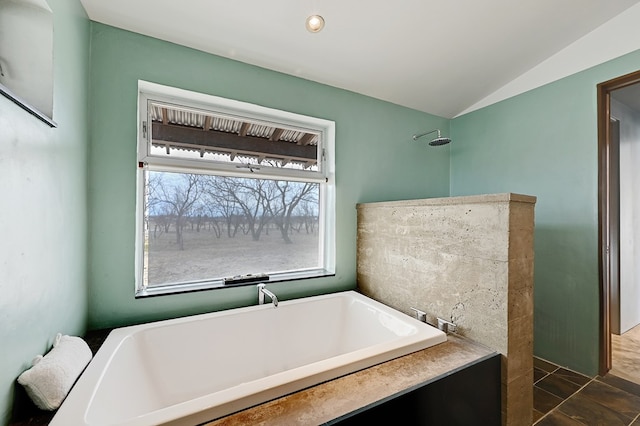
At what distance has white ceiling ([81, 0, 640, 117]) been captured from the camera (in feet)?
5.07

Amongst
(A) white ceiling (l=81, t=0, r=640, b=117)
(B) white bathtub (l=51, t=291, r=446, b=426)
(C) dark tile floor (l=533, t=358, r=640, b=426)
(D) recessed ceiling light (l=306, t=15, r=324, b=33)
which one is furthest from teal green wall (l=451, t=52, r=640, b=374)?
(D) recessed ceiling light (l=306, t=15, r=324, b=33)

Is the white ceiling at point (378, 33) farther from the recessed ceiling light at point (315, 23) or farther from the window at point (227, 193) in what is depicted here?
the window at point (227, 193)

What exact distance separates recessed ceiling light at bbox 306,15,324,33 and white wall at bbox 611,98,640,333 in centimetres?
303

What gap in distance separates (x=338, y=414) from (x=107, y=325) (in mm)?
1474

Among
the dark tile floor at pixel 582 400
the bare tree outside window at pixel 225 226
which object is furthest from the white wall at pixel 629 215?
the bare tree outside window at pixel 225 226

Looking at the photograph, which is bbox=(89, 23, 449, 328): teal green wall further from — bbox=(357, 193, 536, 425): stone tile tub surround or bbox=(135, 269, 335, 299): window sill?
bbox=(357, 193, 536, 425): stone tile tub surround

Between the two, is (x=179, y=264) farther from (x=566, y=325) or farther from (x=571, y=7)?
(x=571, y=7)

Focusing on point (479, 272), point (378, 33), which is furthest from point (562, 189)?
point (378, 33)

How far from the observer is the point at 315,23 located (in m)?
1.61

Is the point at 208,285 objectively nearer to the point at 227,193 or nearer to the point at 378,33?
the point at 227,193

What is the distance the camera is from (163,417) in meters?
0.84

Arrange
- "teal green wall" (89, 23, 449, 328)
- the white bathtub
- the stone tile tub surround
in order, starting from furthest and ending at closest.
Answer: "teal green wall" (89, 23, 449, 328), the stone tile tub surround, the white bathtub

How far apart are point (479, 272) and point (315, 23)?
5.69ft

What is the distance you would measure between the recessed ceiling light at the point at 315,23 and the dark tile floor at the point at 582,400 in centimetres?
273
